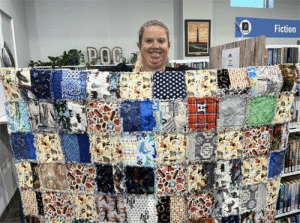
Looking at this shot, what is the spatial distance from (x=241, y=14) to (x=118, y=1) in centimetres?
294

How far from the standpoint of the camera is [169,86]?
0.72m

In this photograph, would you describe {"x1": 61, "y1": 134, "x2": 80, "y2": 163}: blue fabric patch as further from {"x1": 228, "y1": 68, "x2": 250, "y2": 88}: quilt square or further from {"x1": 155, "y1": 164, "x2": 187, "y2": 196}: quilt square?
{"x1": 228, "y1": 68, "x2": 250, "y2": 88}: quilt square

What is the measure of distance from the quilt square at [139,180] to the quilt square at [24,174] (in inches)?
17.5

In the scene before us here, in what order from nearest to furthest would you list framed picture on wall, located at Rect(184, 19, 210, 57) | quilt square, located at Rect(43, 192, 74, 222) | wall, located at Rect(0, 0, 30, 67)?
quilt square, located at Rect(43, 192, 74, 222) < wall, located at Rect(0, 0, 30, 67) < framed picture on wall, located at Rect(184, 19, 210, 57)

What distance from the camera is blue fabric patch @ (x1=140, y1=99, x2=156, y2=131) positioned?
28.3 inches

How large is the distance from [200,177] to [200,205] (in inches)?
5.2

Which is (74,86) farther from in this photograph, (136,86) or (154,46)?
(154,46)

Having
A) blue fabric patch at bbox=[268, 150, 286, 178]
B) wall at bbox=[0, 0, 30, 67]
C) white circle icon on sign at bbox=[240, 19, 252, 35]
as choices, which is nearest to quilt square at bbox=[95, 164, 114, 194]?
blue fabric patch at bbox=[268, 150, 286, 178]

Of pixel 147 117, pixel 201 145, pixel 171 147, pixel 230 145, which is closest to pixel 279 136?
pixel 230 145

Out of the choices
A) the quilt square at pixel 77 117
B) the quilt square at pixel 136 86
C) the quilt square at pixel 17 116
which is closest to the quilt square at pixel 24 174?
the quilt square at pixel 17 116

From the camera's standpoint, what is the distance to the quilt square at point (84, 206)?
809 millimetres

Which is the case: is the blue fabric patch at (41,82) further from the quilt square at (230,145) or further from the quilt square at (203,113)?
the quilt square at (230,145)

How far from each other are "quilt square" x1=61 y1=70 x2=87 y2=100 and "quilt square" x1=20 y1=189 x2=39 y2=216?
19.5 inches

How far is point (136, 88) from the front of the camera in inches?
28.4
